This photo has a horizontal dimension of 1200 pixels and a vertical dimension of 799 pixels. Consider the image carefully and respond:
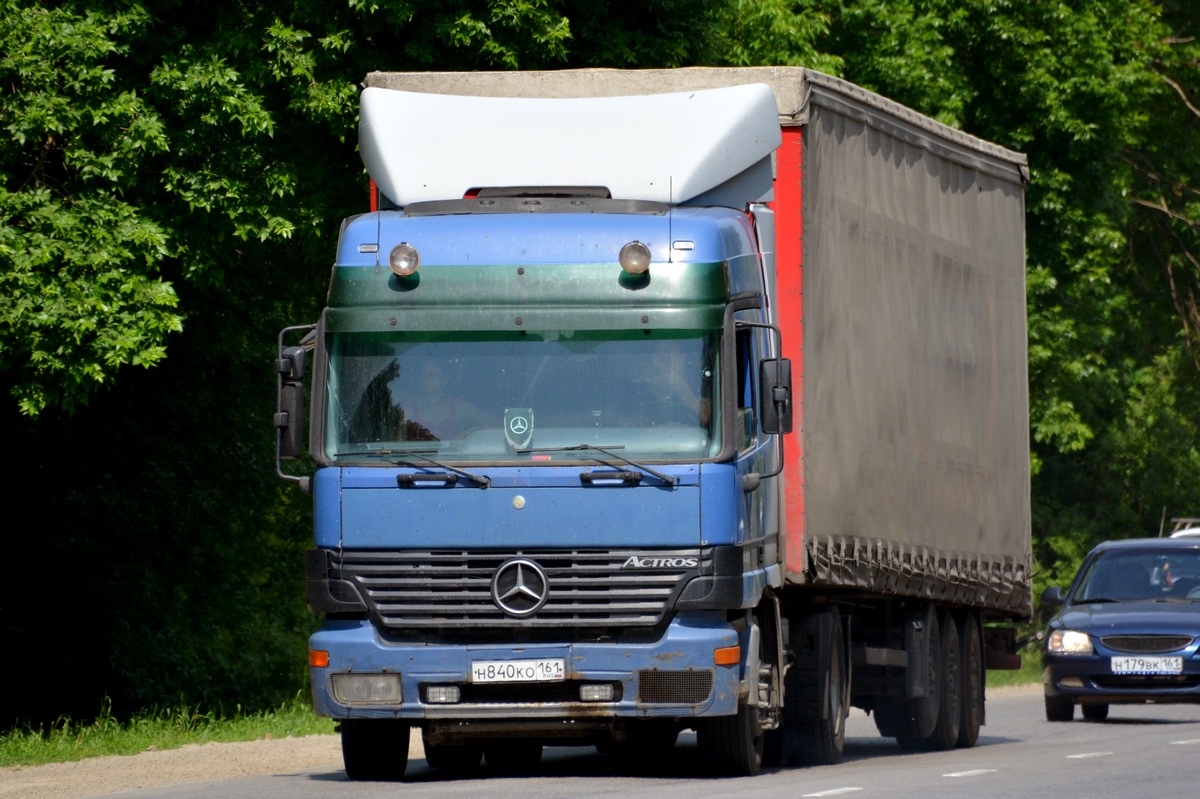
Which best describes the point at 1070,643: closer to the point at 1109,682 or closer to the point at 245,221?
the point at 1109,682

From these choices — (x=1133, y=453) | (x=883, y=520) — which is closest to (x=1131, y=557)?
(x=883, y=520)

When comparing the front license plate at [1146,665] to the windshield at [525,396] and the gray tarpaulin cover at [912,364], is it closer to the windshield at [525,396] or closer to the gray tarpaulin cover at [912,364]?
the gray tarpaulin cover at [912,364]

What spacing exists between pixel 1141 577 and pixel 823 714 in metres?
8.37

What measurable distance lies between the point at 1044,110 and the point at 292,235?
49.0 feet

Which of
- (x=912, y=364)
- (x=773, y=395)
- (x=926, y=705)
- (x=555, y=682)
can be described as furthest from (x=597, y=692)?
(x=926, y=705)

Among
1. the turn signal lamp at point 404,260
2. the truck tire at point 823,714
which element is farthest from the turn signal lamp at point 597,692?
the truck tire at point 823,714

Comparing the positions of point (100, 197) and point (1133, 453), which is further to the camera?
point (1133, 453)

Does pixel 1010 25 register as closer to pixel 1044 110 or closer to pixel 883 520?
pixel 1044 110

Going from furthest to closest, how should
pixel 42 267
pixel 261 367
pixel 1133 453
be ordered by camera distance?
pixel 1133 453 < pixel 261 367 < pixel 42 267

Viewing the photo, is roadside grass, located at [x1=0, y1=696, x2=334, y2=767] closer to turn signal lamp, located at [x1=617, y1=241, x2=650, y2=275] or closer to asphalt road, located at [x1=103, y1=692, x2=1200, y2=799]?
asphalt road, located at [x1=103, y1=692, x2=1200, y2=799]

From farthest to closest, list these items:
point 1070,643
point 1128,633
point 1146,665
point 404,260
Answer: point 1070,643
point 1128,633
point 1146,665
point 404,260

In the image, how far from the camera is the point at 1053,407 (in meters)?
33.1

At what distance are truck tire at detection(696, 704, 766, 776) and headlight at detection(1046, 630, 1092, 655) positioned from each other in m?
8.23

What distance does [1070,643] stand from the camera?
20875mm
